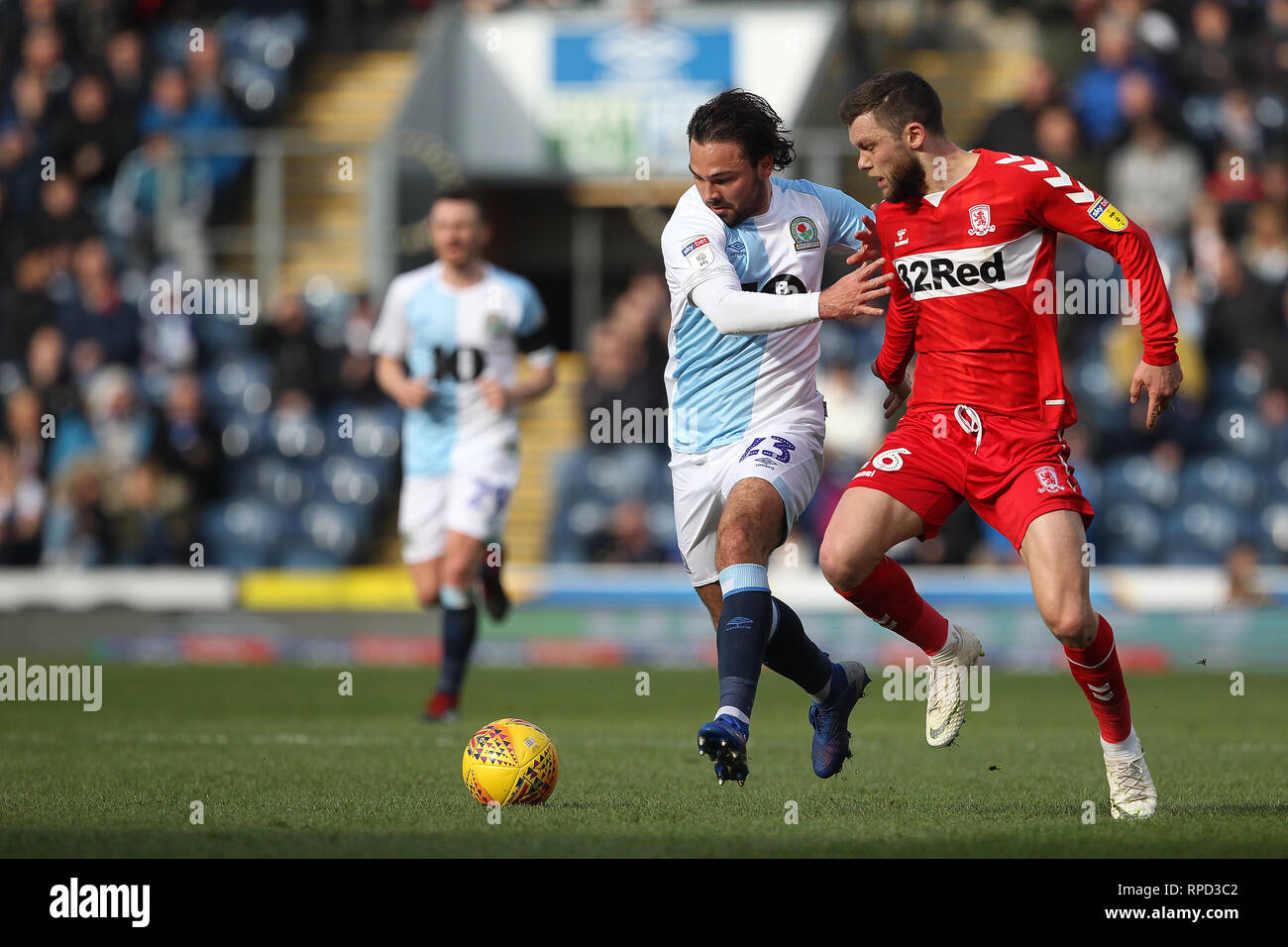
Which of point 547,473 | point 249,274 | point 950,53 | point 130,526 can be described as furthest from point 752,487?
point 950,53

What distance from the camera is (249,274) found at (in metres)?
19.7

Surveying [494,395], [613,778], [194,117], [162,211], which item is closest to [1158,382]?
[613,778]

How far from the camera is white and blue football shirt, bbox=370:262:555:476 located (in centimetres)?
1109

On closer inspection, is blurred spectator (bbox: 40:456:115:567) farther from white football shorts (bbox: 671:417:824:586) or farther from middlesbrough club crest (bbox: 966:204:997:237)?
middlesbrough club crest (bbox: 966:204:997:237)

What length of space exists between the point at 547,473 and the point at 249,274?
3801mm

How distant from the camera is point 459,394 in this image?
11.2 meters

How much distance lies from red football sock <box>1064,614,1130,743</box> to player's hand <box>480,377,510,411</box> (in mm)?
4989

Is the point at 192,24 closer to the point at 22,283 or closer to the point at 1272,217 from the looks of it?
the point at 22,283

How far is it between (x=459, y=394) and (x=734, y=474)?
175 inches

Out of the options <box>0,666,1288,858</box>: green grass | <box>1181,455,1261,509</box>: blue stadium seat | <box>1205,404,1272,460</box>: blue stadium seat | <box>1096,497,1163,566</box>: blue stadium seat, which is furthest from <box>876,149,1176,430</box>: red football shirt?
<box>1205,404,1272,460</box>: blue stadium seat

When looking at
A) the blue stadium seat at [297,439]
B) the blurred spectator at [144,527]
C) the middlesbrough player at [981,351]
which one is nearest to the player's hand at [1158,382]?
the middlesbrough player at [981,351]

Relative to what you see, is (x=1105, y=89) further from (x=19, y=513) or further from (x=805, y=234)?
(x=805, y=234)

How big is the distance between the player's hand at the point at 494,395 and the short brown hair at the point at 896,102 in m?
4.52
